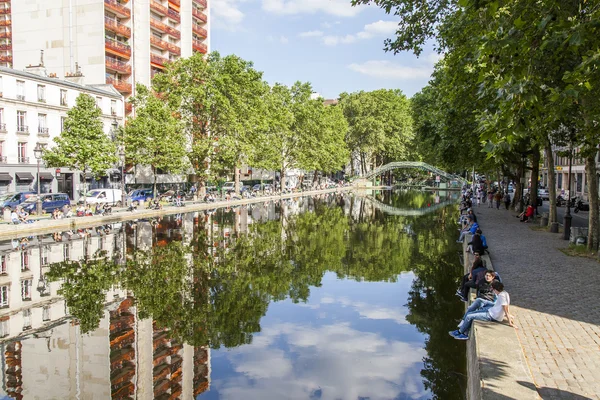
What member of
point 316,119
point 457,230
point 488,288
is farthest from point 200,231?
point 316,119

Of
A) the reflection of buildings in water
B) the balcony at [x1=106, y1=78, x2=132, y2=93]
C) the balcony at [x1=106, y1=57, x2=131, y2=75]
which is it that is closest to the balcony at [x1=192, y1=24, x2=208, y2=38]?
the balcony at [x1=106, y1=57, x2=131, y2=75]

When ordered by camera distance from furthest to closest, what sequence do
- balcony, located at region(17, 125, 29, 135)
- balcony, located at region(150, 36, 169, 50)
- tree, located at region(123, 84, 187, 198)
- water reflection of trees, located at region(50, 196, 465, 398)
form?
balcony, located at region(150, 36, 169, 50) → tree, located at region(123, 84, 187, 198) → balcony, located at region(17, 125, 29, 135) → water reflection of trees, located at region(50, 196, 465, 398)

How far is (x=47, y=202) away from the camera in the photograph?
1476 inches

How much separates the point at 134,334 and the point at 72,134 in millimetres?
34067

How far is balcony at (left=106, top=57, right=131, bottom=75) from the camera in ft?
182

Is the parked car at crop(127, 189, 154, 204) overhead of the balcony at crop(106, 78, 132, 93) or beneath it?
beneath

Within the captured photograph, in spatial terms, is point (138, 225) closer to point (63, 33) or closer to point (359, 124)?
point (63, 33)

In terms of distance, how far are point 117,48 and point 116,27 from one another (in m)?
2.27

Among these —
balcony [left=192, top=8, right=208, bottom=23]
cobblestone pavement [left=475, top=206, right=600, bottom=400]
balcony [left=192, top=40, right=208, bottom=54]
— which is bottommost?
cobblestone pavement [left=475, top=206, right=600, bottom=400]

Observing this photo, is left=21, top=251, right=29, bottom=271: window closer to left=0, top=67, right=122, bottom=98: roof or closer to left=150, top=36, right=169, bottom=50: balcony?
left=0, top=67, right=122, bottom=98: roof

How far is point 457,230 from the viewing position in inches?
1206

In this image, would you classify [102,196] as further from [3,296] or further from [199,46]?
[199,46]

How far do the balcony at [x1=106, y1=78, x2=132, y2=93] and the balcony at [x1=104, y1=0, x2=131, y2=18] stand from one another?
287 inches

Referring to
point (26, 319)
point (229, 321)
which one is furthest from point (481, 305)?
point (26, 319)
